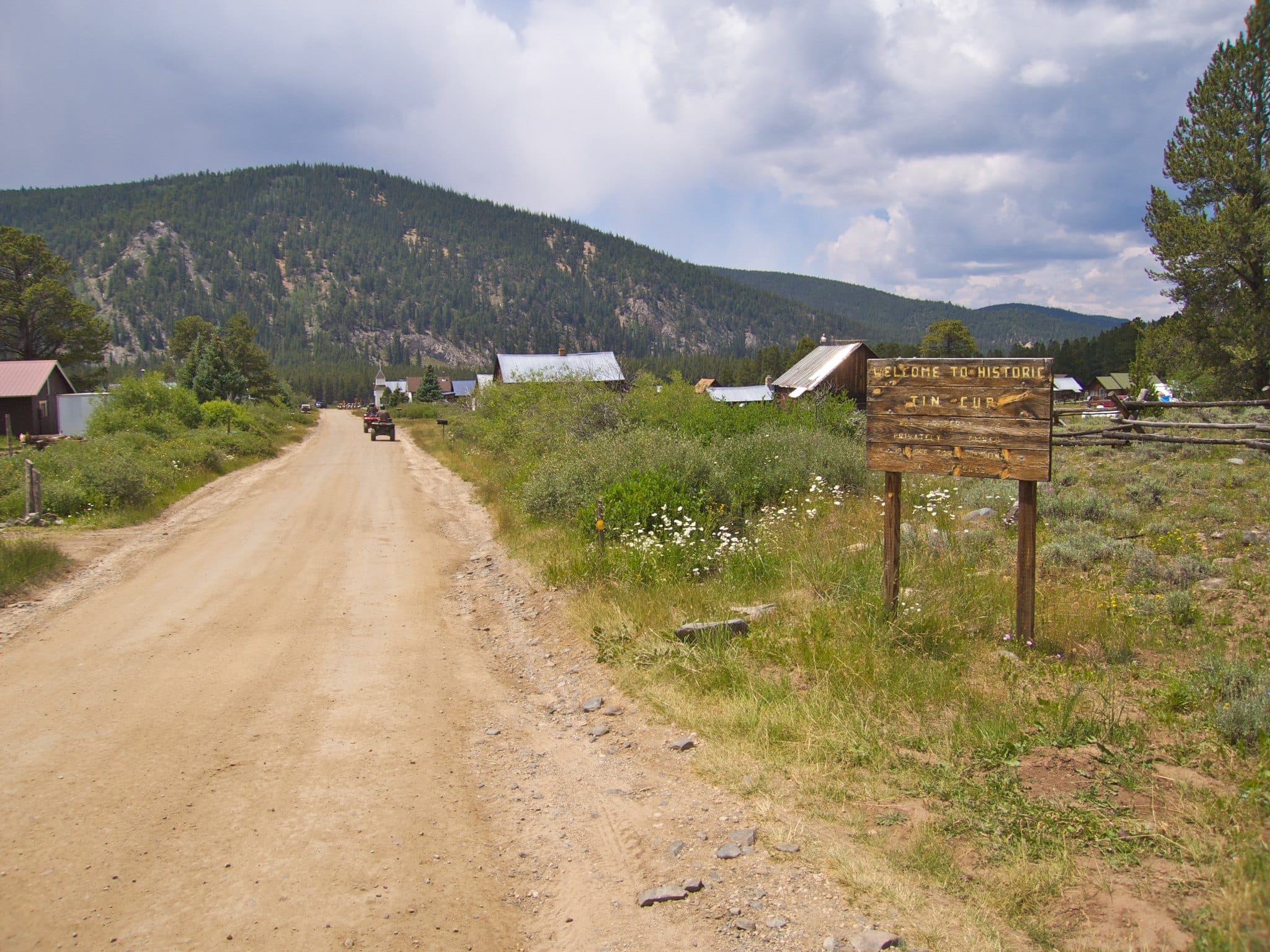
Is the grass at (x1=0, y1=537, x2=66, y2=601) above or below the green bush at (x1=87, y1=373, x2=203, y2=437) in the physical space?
below

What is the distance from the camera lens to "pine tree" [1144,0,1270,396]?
28.9 metres

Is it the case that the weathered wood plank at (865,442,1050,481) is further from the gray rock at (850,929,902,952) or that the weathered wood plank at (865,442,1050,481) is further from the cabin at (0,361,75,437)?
the cabin at (0,361,75,437)

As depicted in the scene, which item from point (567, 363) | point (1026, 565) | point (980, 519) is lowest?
point (980, 519)

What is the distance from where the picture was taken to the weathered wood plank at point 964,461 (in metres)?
6.04

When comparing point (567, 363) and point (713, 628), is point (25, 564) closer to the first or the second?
point (713, 628)

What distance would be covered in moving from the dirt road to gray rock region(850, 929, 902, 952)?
163 millimetres

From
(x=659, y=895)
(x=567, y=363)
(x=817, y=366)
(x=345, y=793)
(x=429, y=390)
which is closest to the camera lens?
(x=659, y=895)

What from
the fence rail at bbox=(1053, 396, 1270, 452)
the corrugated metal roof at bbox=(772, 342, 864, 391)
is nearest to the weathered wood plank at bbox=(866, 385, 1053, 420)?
the fence rail at bbox=(1053, 396, 1270, 452)

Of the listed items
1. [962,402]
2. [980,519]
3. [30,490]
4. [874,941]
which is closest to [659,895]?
[874,941]

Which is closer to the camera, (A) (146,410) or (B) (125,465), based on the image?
(B) (125,465)

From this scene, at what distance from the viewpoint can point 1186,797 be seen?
400cm

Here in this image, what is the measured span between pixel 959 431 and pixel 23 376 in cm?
5512

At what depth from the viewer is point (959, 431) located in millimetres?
6402

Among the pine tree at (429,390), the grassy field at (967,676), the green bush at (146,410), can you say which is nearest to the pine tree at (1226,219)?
the grassy field at (967,676)
